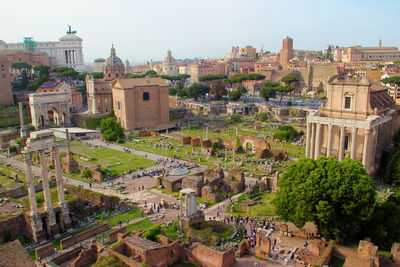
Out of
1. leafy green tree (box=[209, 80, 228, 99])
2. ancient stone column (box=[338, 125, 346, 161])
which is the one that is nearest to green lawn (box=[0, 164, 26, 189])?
ancient stone column (box=[338, 125, 346, 161])

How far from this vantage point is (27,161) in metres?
25.4

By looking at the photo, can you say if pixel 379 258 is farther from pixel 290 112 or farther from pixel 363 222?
pixel 290 112

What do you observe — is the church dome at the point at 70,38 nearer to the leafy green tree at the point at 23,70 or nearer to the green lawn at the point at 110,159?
the leafy green tree at the point at 23,70

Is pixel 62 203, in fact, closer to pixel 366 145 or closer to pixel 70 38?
pixel 366 145

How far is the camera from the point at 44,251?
23.4 metres

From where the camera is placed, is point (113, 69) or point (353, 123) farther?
point (113, 69)

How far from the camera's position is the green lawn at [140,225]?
27.3 m

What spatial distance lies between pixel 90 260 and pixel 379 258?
17262 millimetres

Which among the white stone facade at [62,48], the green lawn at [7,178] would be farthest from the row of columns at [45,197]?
the white stone facade at [62,48]

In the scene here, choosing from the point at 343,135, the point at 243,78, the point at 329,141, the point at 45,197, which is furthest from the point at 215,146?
the point at 243,78

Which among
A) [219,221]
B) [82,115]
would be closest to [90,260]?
[219,221]

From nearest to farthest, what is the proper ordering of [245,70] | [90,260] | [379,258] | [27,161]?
[379,258] < [90,260] < [27,161] < [245,70]

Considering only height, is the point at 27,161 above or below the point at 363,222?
above

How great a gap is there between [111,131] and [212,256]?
4179 cm
